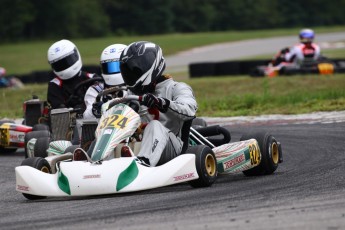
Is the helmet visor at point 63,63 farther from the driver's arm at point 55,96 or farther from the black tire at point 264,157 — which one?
the black tire at point 264,157

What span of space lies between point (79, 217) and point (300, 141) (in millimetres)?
5061

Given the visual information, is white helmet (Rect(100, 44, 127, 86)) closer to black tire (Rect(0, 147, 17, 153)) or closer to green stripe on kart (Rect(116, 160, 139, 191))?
green stripe on kart (Rect(116, 160, 139, 191))

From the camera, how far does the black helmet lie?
7320 millimetres

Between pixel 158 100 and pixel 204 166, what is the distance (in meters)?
0.61

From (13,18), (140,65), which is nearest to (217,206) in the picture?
(140,65)

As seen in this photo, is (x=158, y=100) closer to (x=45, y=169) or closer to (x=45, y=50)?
(x=45, y=169)

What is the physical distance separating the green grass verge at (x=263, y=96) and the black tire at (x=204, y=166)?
652 cm

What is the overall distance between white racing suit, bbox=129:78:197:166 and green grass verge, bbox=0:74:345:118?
6.18m

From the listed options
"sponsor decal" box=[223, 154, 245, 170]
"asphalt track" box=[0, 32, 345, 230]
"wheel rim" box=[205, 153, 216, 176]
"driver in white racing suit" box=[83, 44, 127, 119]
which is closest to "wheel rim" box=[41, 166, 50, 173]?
"asphalt track" box=[0, 32, 345, 230]

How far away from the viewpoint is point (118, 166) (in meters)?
6.54

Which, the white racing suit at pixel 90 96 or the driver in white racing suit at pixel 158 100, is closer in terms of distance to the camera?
the driver in white racing suit at pixel 158 100

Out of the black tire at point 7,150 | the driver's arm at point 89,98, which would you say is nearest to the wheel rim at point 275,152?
the driver's arm at point 89,98

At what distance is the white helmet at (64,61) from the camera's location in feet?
34.7

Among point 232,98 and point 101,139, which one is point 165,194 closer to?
point 101,139
